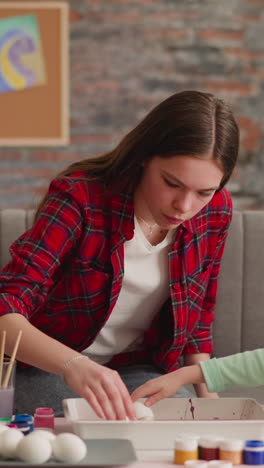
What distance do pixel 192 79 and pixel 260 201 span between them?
73 centimetres

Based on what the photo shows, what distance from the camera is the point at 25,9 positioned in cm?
391

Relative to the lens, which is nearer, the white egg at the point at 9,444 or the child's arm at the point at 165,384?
the white egg at the point at 9,444

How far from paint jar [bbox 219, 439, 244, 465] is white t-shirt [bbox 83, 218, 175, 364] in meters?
0.69

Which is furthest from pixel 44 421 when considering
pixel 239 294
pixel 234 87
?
pixel 234 87

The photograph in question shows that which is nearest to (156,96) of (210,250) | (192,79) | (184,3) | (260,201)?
(192,79)

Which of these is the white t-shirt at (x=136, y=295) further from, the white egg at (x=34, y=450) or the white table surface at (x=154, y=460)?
the white egg at (x=34, y=450)

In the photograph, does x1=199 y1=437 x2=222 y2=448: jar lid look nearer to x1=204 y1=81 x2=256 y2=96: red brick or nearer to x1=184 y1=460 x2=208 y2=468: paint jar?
x1=184 y1=460 x2=208 y2=468: paint jar

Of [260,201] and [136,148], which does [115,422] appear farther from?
[260,201]

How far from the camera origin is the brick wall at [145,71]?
3971 mm

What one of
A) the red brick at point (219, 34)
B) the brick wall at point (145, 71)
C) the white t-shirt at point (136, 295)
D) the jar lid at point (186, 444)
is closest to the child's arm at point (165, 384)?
the jar lid at point (186, 444)

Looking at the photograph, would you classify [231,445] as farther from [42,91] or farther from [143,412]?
[42,91]

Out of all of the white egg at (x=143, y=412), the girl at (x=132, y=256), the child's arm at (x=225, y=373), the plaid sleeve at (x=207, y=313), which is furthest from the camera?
the plaid sleeve at (x=207, y=313)

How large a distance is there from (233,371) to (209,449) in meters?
0.35

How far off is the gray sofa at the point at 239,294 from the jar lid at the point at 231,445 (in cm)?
113
